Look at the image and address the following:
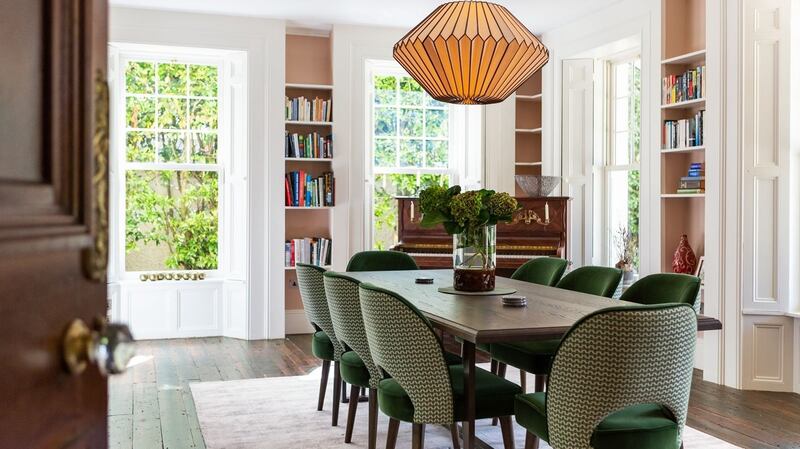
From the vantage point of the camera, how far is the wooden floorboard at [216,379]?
419 cm

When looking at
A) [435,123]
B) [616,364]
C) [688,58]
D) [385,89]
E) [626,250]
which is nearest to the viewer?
[616,364]

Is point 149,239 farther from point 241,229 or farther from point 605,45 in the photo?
point 605,45

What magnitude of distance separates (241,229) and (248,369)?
1.86 meters

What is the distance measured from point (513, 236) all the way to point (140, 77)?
381 cm

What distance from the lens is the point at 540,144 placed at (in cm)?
831

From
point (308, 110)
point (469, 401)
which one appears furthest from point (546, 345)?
point (308, 110)

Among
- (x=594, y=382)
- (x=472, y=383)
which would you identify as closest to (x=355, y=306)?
(x=472, y=383)

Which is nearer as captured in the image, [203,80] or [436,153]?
[203,80]

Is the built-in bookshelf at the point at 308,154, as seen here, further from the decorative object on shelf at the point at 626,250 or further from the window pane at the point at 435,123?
→ the decorative object on shelf at the point at 626,250

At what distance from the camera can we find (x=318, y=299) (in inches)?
165

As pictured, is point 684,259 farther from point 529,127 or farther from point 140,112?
point 140,112

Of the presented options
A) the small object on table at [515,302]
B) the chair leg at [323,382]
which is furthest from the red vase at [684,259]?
the small object on table at [515,302]

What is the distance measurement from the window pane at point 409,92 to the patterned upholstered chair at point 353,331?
469cm

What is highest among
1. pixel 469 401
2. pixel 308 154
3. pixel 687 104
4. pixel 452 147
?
pixel 687 104
